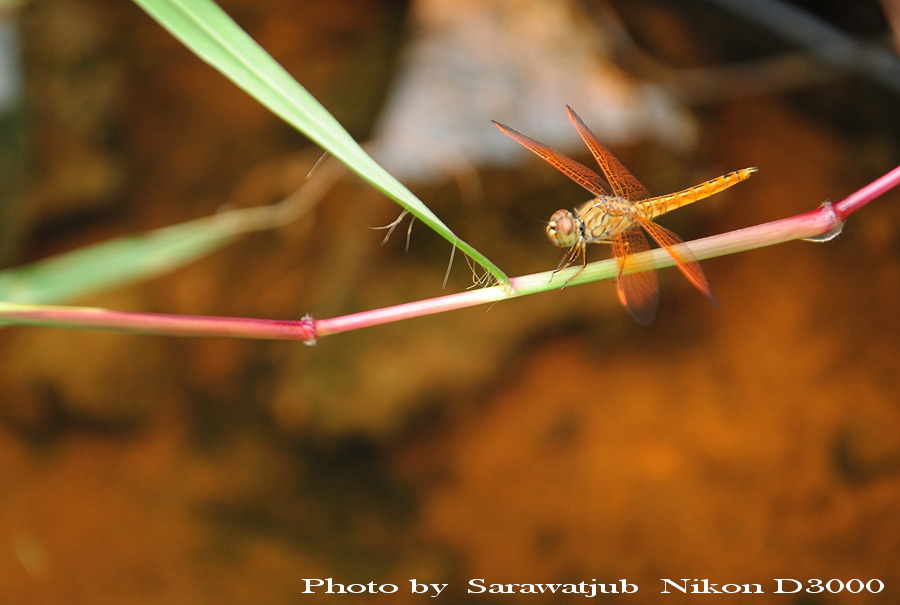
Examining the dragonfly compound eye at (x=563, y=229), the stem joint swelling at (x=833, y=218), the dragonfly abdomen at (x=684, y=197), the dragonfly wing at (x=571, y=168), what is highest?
the dragonfly wing at (x=571, y=168)

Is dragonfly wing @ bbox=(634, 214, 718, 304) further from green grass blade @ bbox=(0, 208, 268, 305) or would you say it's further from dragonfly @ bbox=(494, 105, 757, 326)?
green grass blade @ bbox=(0, 208, 268, 305)

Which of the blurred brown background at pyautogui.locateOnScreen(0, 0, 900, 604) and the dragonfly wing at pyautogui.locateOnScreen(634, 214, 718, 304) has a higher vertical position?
the blurred brown background at pyautogui.locateOnScreen(0, 0, 900, 604)

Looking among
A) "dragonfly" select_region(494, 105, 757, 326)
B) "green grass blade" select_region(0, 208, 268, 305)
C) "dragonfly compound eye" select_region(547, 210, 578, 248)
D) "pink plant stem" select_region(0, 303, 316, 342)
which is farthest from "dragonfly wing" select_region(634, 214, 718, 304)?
"green grass blade" select_region(0, 208, 268, 305)

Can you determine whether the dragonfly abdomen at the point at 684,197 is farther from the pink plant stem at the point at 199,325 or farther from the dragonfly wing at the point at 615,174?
the pink plant stem at the point at 199,325

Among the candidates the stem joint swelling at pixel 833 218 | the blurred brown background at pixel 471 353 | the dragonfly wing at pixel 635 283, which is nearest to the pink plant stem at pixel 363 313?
the stem joint swelling at pixel 833 218

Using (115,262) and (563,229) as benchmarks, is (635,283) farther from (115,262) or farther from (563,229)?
(115,262)

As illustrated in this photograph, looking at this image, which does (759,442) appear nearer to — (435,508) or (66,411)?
(435,508)

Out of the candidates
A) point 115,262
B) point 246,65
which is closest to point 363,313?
point 246,65
